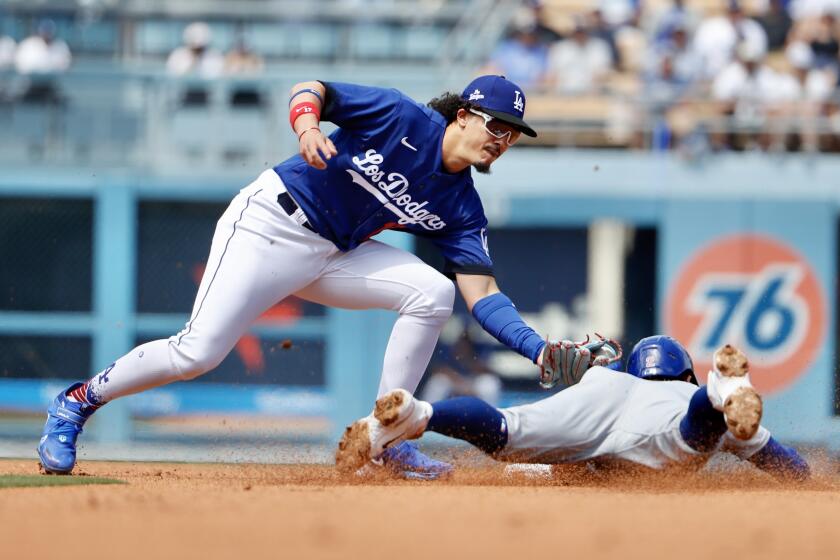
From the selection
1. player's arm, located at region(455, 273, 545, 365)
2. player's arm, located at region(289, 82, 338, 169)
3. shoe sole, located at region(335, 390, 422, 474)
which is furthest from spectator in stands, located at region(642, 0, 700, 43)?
shoe sole, located at region(335, 390, 422, 474)

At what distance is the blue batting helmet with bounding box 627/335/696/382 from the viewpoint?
5371 millimetres

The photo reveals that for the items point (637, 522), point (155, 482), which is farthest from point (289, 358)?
point (637, 522)

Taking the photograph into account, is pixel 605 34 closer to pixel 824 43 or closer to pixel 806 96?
pixel 806 96

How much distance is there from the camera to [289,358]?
987cm

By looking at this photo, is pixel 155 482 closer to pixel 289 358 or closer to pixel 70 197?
pixel 289 358

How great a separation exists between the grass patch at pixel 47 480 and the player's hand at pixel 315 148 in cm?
158

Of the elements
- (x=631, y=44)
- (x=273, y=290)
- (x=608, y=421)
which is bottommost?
(x=608, y=421)

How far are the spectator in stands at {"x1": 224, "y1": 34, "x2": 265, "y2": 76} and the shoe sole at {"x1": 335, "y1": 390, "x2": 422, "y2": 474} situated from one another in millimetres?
7280

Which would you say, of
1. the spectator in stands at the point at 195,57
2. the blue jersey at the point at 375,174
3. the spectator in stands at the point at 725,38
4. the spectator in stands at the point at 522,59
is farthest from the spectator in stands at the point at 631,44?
the blue jersey at the point at 375,174

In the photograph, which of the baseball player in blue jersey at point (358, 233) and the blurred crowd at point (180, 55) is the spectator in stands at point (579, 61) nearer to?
the blurred crowd at point (180, 55)

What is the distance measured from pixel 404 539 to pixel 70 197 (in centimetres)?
728

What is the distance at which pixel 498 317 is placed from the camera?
17.4ft

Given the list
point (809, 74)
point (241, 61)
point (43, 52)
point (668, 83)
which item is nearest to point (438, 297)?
point (668, 83)

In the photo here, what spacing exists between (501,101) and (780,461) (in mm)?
1862
